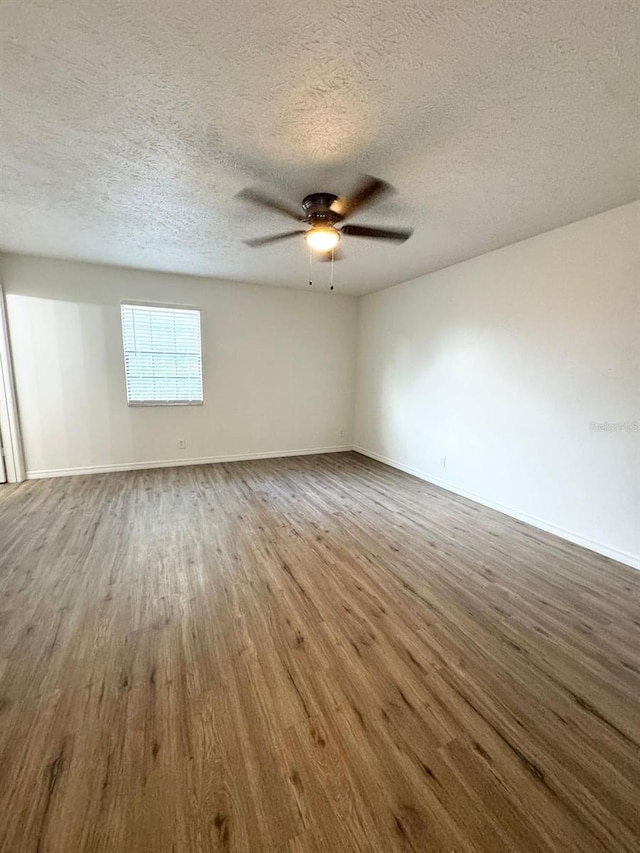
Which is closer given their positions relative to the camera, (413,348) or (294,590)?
(294,590)

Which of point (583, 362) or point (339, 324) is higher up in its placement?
point (339, 324)

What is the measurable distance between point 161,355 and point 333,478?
280cm

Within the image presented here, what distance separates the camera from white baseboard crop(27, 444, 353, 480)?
14.3 feet

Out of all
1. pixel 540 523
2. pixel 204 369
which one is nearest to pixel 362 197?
pixel 540 523

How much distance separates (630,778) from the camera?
1.22m

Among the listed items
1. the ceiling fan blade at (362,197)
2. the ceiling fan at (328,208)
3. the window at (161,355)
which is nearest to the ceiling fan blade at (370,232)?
the ceiling fan at (328,208)

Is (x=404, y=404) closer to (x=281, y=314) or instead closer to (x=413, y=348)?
(x=413, y=348)

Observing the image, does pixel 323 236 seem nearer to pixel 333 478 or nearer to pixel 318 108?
pixel 318 108

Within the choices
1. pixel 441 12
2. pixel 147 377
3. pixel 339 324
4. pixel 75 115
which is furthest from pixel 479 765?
pixel 339 324

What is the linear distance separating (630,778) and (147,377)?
5.16 meters

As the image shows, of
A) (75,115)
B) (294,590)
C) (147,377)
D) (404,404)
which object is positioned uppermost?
(75,115)

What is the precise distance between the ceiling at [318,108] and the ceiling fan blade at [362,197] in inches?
2.8

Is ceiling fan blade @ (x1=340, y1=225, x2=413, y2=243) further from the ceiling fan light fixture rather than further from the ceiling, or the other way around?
the ceiling

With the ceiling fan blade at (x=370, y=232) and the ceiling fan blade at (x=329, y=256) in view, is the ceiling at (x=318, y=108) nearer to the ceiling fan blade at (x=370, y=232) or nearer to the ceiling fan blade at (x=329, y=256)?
the ceiling fan blade at (x=370, y=232)
